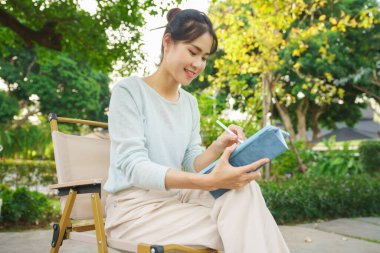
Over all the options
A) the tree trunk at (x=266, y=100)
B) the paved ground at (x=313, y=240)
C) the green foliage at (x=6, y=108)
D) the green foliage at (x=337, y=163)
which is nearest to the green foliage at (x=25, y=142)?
the paved ground at (x=313, y=240)

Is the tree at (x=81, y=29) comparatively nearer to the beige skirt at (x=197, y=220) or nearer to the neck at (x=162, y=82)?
the neck at (x=162, y=82)

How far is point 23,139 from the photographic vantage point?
25.7 feet

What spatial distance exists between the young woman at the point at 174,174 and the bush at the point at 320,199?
2949 millimetres

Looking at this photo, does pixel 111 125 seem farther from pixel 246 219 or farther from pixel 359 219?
pixel 359 219

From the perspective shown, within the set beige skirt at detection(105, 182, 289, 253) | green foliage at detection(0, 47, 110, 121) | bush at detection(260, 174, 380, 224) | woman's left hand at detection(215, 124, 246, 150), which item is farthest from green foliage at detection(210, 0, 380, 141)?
green foliage at detection(0, 47, 110, 121)

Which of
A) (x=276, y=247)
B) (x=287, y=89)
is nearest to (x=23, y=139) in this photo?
(x=276, y=247)

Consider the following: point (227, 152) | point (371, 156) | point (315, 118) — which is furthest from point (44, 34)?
point (315, 118)

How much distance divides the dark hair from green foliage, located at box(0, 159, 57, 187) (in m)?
5.05

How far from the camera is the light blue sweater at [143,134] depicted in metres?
1.73

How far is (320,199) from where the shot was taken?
199 inches


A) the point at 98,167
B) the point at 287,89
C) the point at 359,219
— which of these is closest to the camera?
the point at 98,167

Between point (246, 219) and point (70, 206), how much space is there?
35.0 inches

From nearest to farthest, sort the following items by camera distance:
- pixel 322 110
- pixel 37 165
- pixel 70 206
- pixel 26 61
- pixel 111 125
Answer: pixel 111 125
pixel 70 206
pixel 37 165
pixel 322 110
pixel 26 61

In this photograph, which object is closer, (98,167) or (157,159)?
(157,159)
